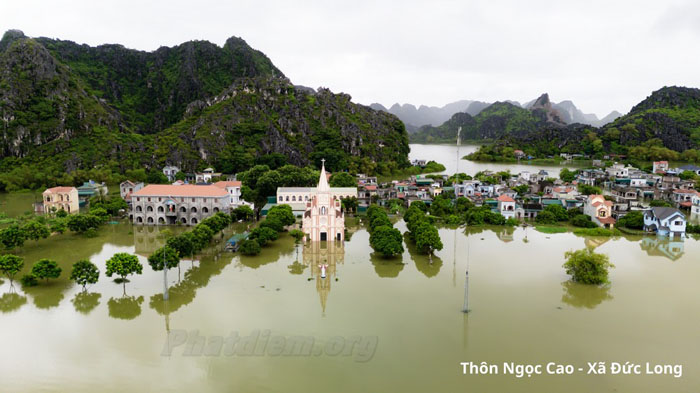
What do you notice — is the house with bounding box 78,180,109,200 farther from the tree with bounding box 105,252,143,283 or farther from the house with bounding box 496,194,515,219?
the house with bounding box 496,194,515,219

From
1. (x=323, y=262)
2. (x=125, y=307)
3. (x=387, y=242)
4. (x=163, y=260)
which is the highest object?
(x=387, y=242)

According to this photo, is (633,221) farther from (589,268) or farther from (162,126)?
(162,126)

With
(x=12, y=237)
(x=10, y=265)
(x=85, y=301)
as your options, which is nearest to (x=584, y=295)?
(x=85, y=301)

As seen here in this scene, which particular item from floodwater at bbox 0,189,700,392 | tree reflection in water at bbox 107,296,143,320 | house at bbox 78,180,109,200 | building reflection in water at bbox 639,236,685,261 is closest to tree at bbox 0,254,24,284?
floodwater at bbox 0,189,700,392

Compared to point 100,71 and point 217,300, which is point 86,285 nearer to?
point 217,300

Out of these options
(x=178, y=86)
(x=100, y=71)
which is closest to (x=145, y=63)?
(x=100, y=71)

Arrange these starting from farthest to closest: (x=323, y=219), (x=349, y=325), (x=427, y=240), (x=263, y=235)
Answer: (x=323, y=219) < (x=263, y=235) < (x=427, y=240) < (x=349, y=325)

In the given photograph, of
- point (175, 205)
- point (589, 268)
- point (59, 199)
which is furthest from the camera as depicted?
point (59, 199)
